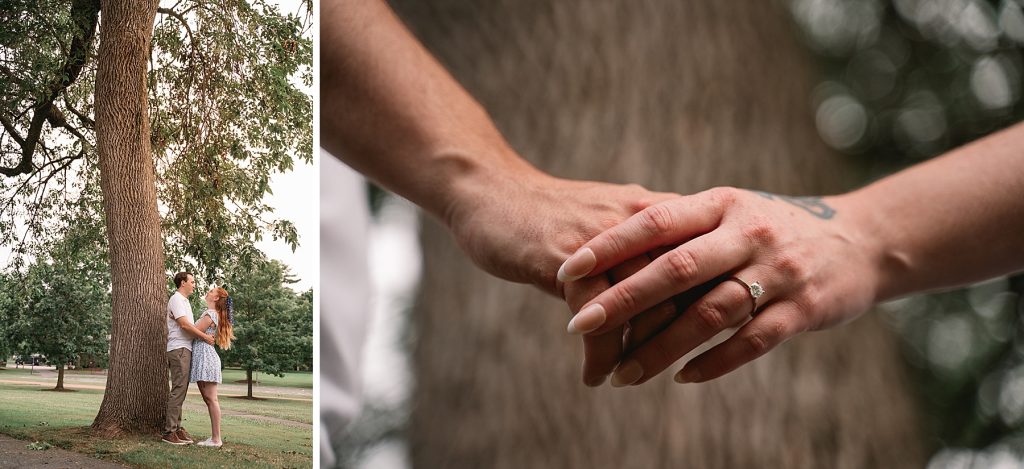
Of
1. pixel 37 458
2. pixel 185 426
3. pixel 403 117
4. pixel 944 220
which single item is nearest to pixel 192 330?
pixel 185 426

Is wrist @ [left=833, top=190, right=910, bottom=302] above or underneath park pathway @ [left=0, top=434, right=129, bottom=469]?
above

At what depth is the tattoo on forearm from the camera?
0.99 meters

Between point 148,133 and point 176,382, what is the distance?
1.38 ft

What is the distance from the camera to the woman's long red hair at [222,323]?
58.3 inches

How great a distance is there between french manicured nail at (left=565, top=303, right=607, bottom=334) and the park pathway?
94 cm

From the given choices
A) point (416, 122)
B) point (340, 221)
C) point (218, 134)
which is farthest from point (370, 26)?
point (218, 134)

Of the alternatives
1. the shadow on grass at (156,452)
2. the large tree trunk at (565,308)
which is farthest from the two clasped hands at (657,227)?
the shadow on grass at (156,452)

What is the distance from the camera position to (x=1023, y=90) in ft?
3.94

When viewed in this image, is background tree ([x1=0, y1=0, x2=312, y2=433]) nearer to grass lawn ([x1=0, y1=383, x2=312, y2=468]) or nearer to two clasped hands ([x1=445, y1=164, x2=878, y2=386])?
grass lawn ([x1=0, y1=383, x2=312, y2=468])

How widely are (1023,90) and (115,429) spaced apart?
142 centimetres

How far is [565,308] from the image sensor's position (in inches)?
49.3

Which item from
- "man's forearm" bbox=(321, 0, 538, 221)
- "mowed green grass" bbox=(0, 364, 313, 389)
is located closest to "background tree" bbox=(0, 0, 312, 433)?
"mowed green grass" bbox=(0, 364, 313, 389)

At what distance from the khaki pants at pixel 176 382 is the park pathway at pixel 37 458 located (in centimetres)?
12

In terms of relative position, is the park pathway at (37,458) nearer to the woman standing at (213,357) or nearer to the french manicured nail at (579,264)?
the woman standing at (213,357)
